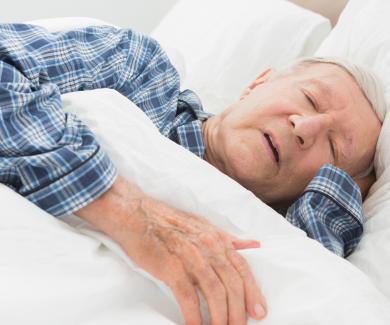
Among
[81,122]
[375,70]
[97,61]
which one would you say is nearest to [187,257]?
[81,122]

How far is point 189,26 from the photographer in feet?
6.10

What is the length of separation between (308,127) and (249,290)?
45 cm

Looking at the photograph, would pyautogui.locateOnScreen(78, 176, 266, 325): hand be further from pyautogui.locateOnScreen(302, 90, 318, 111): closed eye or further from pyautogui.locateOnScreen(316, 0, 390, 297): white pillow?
pyautogui.locateOnScreen(302, 90, 318, 111): closed eye

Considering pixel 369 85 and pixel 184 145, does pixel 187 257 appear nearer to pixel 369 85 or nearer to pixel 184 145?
pixel 184 145

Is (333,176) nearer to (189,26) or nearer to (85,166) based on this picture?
(85,166)

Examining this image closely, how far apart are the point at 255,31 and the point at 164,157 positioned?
0.99 meters

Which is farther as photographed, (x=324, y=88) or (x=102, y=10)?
(x=102, y=10)

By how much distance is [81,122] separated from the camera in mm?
839

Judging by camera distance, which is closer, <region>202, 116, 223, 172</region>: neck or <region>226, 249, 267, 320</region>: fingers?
<region>226, 249, 267, 320</region>: fingers

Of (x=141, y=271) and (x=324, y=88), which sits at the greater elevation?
(x=324, y=88)

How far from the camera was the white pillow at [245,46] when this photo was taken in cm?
168

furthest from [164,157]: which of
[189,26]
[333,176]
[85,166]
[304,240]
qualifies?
[189,26]

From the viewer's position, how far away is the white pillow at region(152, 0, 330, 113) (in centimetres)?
168

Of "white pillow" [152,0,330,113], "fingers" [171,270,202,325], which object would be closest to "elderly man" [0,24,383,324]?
"fingers" [171,270,202,325]
